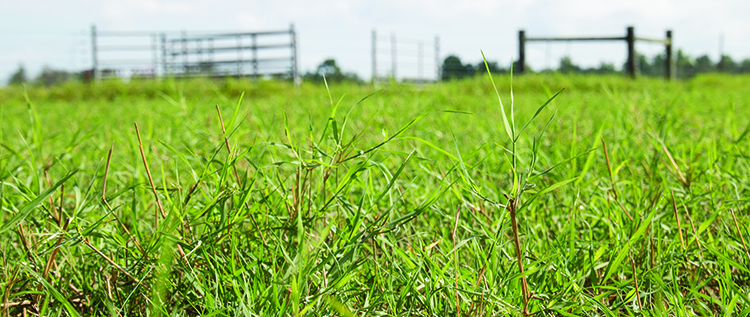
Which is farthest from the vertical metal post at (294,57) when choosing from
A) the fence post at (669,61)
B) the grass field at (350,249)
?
the grass field at (350,249)

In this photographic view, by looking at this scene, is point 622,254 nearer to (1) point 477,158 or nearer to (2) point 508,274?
(2) point 508,274

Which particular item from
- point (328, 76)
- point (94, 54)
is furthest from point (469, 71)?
point (94, 54)

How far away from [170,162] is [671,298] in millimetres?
1384

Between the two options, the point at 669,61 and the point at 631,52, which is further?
the point at 669,61

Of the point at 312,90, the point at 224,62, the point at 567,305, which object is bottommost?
the point at 567,305

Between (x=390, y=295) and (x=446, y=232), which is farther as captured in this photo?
(x=446, y=232)

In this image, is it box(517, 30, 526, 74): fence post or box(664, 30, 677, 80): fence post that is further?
box(664, 30, 677, 80): fence post

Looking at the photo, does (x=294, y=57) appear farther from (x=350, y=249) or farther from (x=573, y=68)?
(x=350, y=249)

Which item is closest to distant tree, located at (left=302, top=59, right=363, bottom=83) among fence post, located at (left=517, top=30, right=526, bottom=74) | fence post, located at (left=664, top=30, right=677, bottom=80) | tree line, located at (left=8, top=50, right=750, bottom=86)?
tree line, located at (left=8, top=50, right=750, bottom=86)

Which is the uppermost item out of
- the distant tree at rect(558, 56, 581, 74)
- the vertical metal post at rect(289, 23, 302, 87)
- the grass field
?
the vertical metal post at rect(289, 23, 302, 87)

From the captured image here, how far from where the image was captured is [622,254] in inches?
24.5

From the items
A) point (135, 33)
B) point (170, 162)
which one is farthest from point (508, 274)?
point (135, 33)

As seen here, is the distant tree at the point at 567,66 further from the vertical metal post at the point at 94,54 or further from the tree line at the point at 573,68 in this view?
the vertical metal post at the point at 94,54

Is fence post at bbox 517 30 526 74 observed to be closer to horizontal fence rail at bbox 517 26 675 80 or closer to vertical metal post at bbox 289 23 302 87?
horizontal fence rail at bbox 517 26 675 80
